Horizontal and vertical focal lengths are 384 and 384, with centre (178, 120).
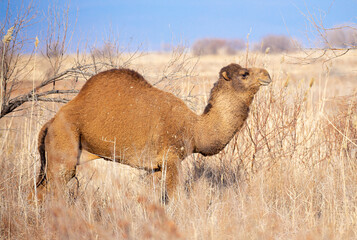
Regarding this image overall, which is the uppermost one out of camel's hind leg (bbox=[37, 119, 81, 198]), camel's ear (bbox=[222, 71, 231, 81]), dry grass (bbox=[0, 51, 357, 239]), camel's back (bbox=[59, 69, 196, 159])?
camel's ear (bbox=[222, 71, 231, 81])

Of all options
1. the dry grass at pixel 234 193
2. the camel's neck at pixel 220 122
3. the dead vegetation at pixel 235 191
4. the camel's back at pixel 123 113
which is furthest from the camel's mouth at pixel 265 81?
the dry grass at pixel 234 193

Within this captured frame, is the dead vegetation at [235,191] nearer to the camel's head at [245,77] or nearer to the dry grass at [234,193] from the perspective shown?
the dry grass at [234,193]

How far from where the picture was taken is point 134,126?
5.01 meters

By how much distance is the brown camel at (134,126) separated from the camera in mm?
4883

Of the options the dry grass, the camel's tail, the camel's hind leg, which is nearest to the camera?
the dry grass

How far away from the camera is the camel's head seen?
5295 mm

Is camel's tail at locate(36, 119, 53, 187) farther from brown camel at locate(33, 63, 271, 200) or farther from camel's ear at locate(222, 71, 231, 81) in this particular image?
camel's ear at locate(222, 71, 231, 81)

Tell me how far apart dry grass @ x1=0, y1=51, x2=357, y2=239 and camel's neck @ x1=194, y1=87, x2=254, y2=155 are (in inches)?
22.6

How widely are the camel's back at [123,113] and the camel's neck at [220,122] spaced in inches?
9.0

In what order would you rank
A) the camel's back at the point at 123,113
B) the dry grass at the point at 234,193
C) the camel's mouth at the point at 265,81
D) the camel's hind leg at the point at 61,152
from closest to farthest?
the dry grass at the point at 234,193 → the camel's hind leg at the point at 61,152 → the camel's back at the point at 123,113 → the camel's mouth at the point at 265,81

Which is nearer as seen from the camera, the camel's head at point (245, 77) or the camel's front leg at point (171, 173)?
the camel's front leg at point (171, 173)

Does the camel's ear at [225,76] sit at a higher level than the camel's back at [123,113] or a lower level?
higher

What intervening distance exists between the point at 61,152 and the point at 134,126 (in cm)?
97

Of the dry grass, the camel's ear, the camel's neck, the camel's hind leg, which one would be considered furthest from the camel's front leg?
the camel's ear
